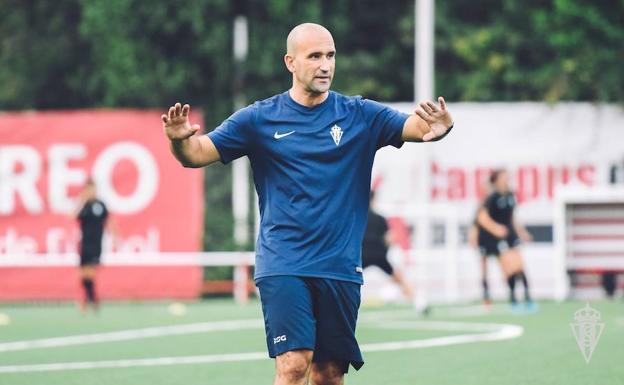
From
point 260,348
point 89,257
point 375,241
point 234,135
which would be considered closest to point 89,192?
point 89,257

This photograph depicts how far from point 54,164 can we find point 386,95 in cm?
876

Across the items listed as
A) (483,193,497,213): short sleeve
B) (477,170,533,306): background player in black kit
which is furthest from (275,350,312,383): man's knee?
(483,193,497,213): short sleeve

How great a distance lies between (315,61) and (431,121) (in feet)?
2.21

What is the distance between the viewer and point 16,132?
29.0 metres

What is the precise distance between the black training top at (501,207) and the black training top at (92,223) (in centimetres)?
593

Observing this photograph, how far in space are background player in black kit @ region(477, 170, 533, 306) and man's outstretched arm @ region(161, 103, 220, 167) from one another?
615 inches

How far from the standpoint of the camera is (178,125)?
26.9 ft

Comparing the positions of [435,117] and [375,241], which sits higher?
[435,117]

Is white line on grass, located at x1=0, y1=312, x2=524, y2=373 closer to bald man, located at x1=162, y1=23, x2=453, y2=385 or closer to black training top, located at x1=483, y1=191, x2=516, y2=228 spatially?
black training top, located at x1=483, y1=191, x2=516, y2=228

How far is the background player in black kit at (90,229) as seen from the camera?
24.9m

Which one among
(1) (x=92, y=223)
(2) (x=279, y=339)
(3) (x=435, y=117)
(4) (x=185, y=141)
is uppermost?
Answer: (3) (x=435, y=117)

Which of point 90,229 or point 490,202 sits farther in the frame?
point 90,229

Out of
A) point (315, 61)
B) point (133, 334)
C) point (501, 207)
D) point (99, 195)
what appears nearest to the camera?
point (315, 61)
